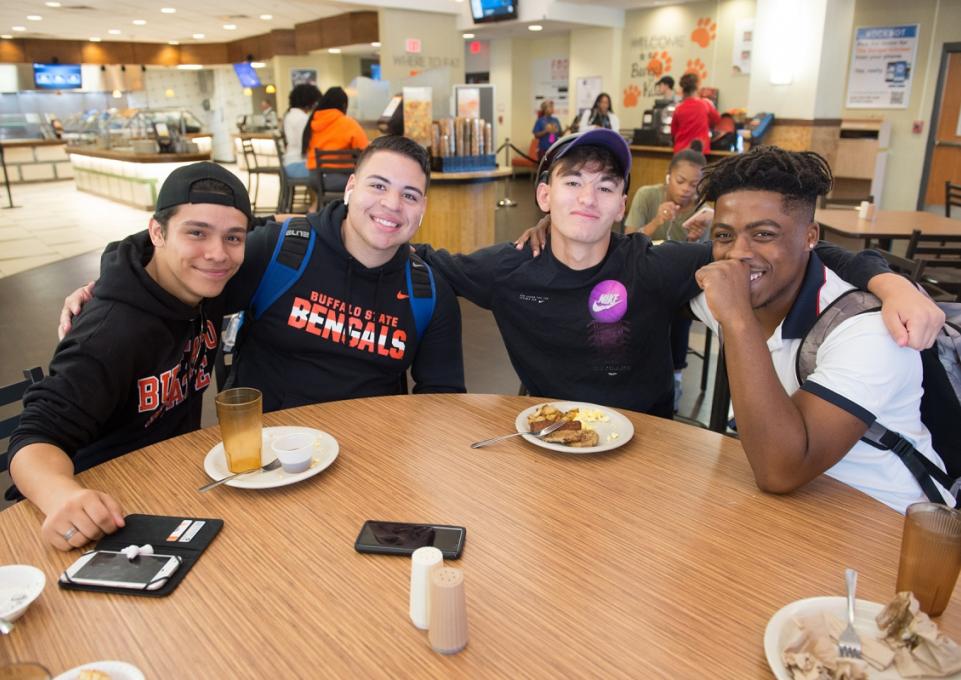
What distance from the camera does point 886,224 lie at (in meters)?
4.59

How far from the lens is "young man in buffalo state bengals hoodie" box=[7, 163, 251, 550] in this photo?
1.31 m

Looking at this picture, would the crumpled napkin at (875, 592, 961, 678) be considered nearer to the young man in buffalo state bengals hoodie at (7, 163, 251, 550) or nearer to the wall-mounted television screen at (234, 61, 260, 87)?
the young man in buffalo state bengals hoodie at (7, 163, 251, 550)

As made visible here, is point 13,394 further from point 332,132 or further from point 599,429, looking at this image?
point 332,132

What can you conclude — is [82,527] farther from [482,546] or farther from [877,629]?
[877,629]

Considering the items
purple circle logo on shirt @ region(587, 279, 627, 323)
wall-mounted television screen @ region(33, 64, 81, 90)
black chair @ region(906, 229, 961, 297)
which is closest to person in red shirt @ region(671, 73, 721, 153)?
black chair @ region(906, 229, 961, 297)

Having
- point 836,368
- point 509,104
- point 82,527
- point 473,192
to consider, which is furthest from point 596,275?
point 509,104

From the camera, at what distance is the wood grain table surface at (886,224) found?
424 cm

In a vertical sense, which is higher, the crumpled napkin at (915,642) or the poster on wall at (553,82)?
the poster on wall at (553,82)

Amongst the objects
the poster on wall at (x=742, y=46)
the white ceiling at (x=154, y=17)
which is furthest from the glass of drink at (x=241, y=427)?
the poster on wall at (x=742, y=46)

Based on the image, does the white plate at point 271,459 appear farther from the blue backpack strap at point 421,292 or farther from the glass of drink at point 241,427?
the blue backpack strap at point 421,292

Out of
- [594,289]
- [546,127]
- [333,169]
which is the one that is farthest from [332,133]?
[546,127]

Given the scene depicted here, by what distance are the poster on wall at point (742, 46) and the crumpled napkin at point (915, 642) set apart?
11.2m

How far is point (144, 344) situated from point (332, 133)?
18.1ft

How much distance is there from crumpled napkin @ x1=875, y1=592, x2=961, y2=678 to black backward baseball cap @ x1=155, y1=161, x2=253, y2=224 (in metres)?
1.53
